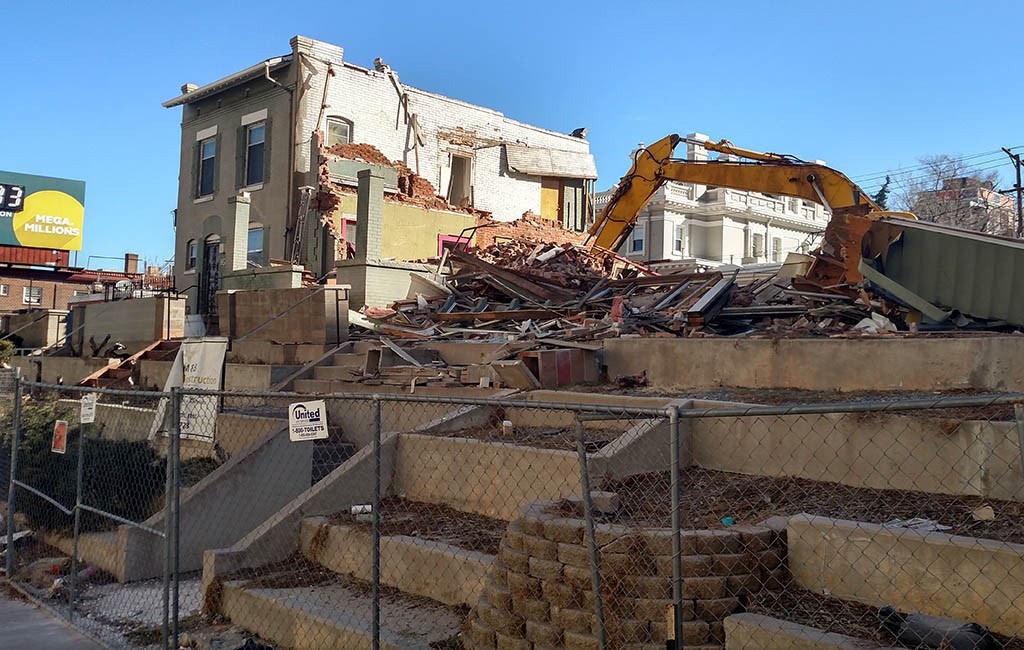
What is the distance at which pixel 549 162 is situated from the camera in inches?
1153

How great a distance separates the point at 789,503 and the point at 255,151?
22.6m

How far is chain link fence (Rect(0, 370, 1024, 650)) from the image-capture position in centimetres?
442

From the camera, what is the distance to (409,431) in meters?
8.91

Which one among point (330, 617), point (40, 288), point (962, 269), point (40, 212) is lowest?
point (330, 617)

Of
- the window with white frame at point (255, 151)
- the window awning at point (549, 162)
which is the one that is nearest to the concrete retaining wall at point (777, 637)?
the window with white frame at point (255, 151)

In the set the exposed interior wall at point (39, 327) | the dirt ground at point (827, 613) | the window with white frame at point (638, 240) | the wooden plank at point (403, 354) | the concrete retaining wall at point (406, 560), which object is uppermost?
the window with white frame at point (638, 240)

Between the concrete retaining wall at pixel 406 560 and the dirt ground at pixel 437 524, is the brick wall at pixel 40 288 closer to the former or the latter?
the dirt ground at pixel 437 524

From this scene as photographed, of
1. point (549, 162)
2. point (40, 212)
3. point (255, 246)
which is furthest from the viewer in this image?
point (40, 212)

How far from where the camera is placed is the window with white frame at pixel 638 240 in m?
42.9

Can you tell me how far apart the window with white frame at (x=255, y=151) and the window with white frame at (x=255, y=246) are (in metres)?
1.42

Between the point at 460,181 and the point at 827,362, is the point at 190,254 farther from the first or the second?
the point at 827,362

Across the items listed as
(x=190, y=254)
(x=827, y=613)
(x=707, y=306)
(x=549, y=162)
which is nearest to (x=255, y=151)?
(x=190, y=254)

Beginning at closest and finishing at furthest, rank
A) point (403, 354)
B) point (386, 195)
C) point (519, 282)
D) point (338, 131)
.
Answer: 1. point (403, 354)
2. point (519, 282)
3. point (386, 195)
4. point (338, 131)

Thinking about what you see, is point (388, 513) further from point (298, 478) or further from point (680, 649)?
point (680, 649)
